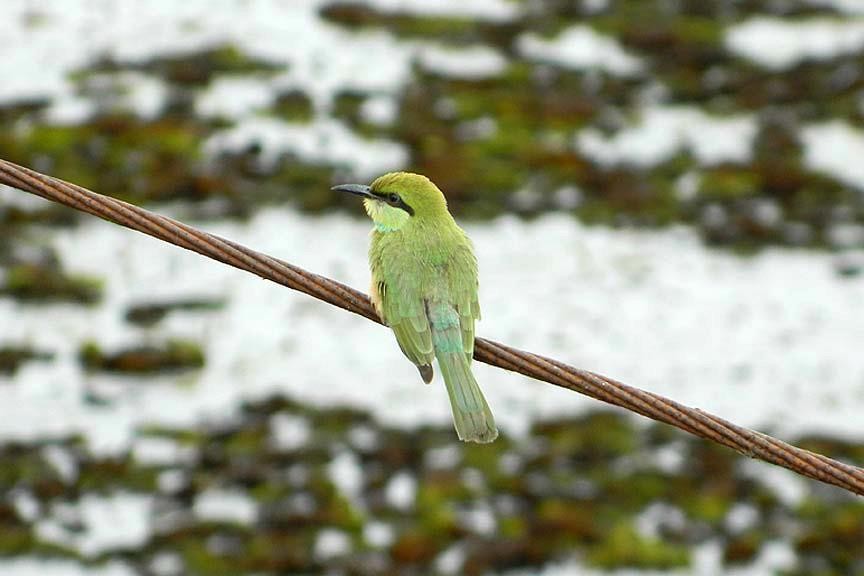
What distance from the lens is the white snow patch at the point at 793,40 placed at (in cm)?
1392

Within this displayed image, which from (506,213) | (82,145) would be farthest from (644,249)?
(82,145)

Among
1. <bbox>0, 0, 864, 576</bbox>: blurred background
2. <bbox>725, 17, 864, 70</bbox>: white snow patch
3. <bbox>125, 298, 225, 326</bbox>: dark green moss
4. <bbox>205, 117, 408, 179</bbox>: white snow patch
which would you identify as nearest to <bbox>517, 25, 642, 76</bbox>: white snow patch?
<bbox>0, 0, 864, 576</bbox>: blurred background

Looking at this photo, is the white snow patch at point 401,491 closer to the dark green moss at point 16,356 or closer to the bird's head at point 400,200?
the dark green moss at point 16,356

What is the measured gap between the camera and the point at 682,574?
9914mm

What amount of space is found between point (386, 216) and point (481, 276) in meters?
6.02

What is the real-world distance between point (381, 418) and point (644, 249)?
3.24 meters

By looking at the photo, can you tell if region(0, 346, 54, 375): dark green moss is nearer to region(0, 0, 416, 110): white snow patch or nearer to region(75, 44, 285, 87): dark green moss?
region(0, 0, 416, 110): white snow patch

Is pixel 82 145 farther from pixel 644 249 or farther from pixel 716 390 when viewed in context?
pixel 716 390

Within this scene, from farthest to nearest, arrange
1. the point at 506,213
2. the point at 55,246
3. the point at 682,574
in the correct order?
the point at 506,213 < the point at 55,246 < the point at 682,574

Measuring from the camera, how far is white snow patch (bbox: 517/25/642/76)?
13.8m

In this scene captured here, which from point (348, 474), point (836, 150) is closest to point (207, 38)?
point (348, 474)

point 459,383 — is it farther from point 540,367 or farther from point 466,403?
point 540,367

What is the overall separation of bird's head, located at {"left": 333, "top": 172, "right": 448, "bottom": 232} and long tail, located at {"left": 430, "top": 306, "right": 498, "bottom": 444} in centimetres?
66

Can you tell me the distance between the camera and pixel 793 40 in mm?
13961
